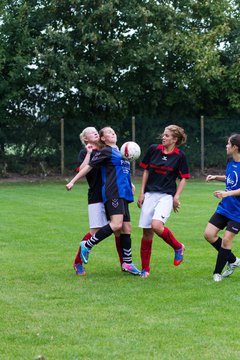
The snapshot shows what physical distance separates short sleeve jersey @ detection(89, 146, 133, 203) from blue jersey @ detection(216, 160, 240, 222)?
1.22m

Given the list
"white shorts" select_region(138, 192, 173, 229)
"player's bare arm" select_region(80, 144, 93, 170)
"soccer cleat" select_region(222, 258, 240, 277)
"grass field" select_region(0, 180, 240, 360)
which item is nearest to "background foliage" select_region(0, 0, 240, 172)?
"grass field" select_region(0, 180, 240, 360)

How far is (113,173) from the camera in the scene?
9.38 metres

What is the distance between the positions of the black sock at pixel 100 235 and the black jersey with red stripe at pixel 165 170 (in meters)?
0.72

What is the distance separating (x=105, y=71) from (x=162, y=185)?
21492 millimetres

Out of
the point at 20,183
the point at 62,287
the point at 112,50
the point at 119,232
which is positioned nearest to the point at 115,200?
Result: the point at 119,232

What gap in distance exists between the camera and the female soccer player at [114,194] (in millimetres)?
9250

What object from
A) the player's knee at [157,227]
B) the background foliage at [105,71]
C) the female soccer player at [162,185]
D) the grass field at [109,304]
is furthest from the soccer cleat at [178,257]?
the background foliage at [105,71]

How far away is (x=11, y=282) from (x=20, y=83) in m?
23.0

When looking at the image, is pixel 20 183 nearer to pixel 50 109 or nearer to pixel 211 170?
pixel 50 109

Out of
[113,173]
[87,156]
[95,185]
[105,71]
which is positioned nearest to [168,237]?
[113,173]

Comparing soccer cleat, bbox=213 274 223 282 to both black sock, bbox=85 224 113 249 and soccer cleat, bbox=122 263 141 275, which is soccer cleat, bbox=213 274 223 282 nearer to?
soccer cleat, bbox=122 263 141 275

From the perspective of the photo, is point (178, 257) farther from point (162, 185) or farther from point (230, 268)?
point (162, 185)

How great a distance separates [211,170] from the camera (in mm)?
32594

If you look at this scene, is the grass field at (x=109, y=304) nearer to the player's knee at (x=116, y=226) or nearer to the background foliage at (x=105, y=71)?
the player's knee at (x=116, y=226)
